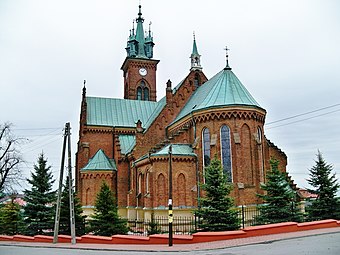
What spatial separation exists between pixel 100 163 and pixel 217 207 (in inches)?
816

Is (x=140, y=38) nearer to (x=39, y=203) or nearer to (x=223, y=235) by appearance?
(x=39, y=203)

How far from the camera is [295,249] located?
12.7 meters

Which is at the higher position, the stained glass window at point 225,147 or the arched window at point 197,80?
the arched window at point 197,80

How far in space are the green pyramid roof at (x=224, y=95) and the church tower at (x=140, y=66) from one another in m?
19.5

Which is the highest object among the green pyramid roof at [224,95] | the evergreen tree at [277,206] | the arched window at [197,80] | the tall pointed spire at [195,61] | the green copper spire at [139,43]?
the green copper spire at [139,43]

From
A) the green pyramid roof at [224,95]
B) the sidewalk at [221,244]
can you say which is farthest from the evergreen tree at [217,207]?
the green pyramid roof at [224,95]

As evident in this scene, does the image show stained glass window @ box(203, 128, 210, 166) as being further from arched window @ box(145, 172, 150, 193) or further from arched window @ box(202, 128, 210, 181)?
arched window @ box(145, 172, 150, 193)

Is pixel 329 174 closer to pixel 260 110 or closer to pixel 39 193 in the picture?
pixel 260 110

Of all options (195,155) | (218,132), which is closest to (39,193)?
(195,155)

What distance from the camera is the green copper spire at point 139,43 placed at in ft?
176

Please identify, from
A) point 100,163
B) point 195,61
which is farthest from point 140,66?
point 100,163

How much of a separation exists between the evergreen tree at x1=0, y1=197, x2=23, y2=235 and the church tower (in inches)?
925

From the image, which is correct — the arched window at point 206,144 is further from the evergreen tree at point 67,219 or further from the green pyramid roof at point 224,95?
the evergreen tree at point 67,219

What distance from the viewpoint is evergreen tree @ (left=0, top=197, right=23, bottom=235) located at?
31.7 meters
